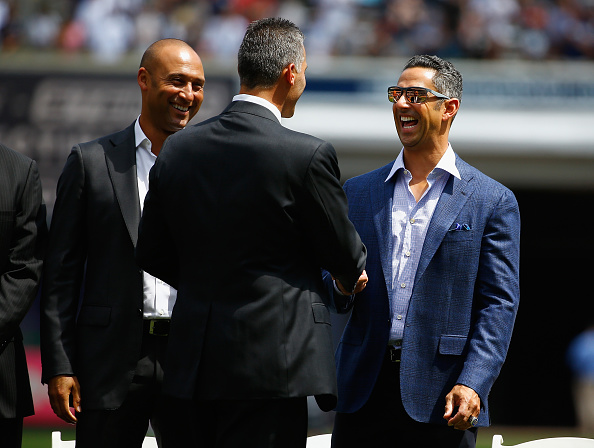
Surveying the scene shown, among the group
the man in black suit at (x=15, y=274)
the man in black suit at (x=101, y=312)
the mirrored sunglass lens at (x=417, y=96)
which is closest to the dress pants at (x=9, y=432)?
the man in black suit at (x=15, y=274)

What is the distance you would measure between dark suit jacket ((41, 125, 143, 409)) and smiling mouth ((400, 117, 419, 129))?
1.01 meters

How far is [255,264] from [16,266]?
3.11ft

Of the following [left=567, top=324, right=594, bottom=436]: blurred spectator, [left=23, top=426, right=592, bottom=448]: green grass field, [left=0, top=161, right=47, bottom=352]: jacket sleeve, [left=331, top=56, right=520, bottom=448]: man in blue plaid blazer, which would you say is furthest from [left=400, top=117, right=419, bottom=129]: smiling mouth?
[left=567, top=324, right=594, bottom=436]: blurred spectator

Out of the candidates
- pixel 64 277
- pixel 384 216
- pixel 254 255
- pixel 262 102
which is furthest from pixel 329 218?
pixel 64 277

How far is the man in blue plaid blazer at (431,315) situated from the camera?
3.15m

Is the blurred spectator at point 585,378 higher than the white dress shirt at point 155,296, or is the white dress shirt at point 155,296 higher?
the white dress shirt at point 155,296

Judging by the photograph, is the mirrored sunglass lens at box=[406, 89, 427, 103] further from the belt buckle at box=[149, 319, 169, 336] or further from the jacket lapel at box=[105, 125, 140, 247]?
the belt buckle at box=[149, 319, 169, 336]

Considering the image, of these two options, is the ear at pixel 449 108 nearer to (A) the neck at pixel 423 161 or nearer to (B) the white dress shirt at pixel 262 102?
(A) the neck at pixel 423 161

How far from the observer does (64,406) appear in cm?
311

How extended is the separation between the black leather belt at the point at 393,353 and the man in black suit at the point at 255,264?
0.43 m

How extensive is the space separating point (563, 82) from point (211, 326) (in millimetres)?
10473

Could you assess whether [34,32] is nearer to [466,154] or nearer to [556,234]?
[466,154]

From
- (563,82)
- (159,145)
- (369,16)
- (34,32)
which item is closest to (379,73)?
(369,16)

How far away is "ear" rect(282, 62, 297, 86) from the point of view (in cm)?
289
